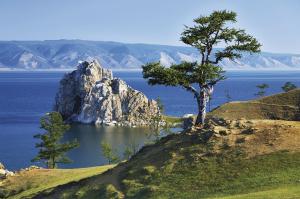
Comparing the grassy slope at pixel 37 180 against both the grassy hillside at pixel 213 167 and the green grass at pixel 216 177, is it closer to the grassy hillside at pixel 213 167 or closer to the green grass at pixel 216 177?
the grassy hillside at pixel 213 167

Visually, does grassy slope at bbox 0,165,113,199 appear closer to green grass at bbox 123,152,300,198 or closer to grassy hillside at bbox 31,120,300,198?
grassy hillside at bbox 31,120,300,198

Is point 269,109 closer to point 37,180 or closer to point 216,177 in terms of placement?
point 37,180

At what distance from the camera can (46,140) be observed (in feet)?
326

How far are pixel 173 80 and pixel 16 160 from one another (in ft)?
348

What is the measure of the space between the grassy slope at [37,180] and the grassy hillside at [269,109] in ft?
119

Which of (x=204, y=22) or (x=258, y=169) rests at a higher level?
(x=204, y=22)

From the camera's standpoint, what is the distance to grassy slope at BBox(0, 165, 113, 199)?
59500mm

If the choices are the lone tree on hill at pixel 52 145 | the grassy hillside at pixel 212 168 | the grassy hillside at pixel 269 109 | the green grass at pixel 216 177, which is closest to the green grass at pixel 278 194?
the grassy hillside at pixel 212 168

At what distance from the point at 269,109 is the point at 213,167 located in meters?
49.2

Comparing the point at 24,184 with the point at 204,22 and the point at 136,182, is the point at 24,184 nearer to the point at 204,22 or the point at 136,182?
the point at 136,182

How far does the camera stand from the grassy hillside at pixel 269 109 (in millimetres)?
84875

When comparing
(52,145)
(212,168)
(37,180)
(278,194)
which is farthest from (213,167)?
(52,145)

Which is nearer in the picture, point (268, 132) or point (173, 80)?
point (268, 132)

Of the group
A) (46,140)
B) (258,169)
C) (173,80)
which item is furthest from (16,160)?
(258,169)
